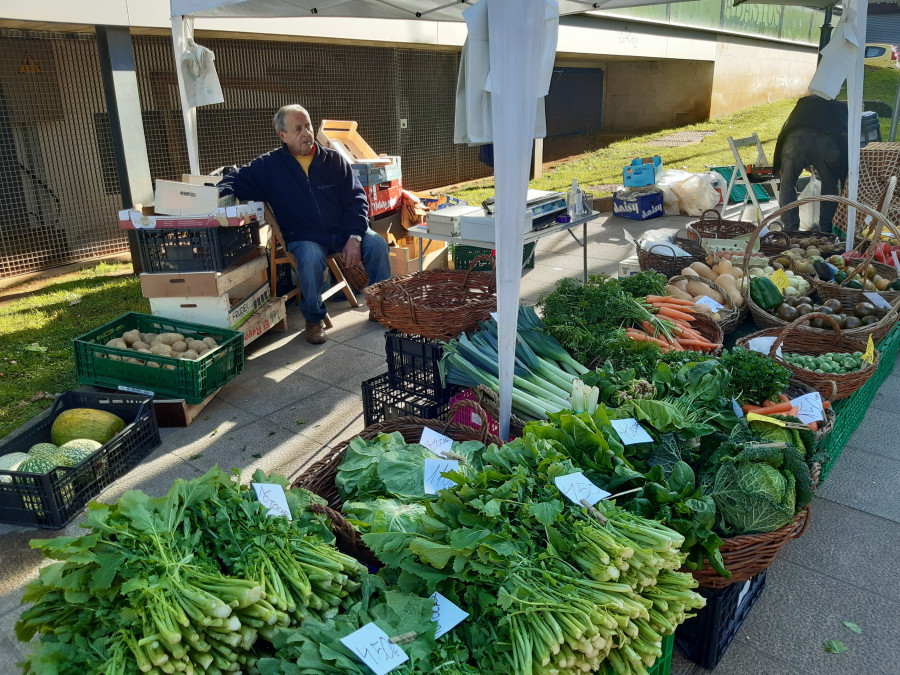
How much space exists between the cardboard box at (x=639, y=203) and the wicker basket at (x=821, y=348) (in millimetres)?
6320

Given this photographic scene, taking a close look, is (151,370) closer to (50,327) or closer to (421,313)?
(421,313)

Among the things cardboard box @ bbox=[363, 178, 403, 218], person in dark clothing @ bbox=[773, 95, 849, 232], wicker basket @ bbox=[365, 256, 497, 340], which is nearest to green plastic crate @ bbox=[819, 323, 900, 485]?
wicker basket @ bbox=[365, 256, 497, 340]

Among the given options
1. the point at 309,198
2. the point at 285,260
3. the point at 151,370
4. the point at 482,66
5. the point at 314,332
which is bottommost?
the point at 314,332

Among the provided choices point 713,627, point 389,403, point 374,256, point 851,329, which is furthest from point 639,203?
point 713,627

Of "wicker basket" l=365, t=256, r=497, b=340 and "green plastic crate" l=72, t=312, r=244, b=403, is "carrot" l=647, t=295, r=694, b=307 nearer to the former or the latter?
"wicker basket" l=365, t=256, r=497, b=340

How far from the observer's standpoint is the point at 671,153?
1470 cm

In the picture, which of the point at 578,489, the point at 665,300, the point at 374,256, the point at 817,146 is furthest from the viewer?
the point at 817,146

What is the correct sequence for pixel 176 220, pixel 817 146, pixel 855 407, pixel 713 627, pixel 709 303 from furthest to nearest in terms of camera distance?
pixel 817 146
pixel 176 220
pixel 709 303
pixel 855 407
pixel 713 627

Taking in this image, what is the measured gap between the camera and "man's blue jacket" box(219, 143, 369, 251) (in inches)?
211

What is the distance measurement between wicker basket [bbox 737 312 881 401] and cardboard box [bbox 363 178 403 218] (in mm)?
4089

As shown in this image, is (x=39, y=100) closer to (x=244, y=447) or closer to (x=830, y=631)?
(x=244, y=447)

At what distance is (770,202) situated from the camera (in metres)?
11.1

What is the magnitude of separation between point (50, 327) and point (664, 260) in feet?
17.1

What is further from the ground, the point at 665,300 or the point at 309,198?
the point at 309,198
